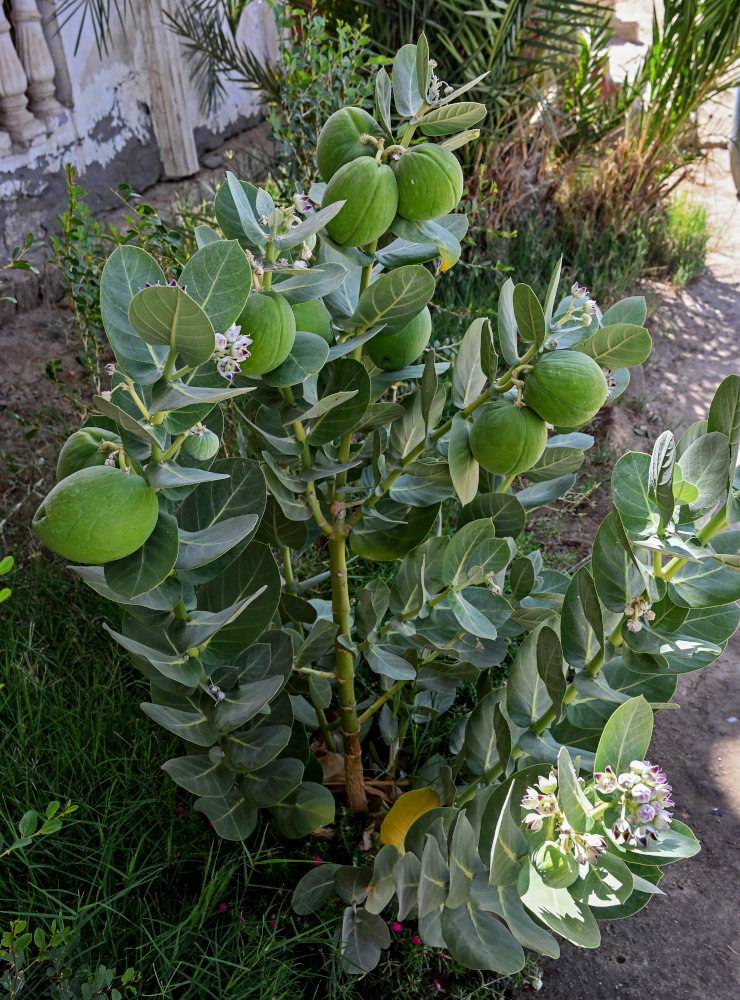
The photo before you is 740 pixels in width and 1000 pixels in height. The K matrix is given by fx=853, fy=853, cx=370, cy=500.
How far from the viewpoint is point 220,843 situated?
1.34 m

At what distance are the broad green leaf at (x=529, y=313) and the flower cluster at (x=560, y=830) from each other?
42 cm

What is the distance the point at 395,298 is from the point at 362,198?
0.12 m

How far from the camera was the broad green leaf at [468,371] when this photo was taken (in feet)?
3.31

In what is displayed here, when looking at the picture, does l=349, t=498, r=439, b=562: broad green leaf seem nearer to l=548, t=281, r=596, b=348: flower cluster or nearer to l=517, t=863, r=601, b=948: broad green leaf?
l=548, t=281, r=596, b=348: flower cluster

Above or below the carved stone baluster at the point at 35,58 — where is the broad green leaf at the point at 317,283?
above

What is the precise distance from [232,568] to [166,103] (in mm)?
3679

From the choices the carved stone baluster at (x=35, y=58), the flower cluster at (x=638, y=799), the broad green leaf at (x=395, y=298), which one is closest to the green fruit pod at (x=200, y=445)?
the broad green leaf at (x=395, y=298)

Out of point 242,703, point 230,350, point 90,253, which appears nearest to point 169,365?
point 230,350

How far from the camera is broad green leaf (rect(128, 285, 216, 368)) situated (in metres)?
0.61

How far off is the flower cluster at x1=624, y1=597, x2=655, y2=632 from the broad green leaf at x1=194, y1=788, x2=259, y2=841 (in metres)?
0.63

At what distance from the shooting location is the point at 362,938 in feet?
4.08

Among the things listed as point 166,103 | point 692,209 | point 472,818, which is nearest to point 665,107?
point 692,209

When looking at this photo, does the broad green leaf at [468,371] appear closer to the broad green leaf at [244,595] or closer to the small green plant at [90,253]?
the broad green leaf at [244,595]

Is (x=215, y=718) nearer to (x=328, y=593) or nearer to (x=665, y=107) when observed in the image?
(x=328, y=593)
